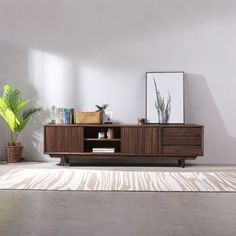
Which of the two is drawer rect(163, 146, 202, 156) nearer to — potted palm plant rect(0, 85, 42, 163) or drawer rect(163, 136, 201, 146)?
drawer rect(163, 136, 201, 146)

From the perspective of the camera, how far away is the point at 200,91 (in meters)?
6.74

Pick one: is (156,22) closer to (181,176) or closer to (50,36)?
(50,36)

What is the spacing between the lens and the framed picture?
6.64m

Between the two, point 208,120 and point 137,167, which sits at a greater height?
point 208,120

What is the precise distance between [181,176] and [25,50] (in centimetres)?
322

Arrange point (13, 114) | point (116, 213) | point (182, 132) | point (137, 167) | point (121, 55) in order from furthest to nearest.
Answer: point (121, 55)
point (13, 114)
point (137, 167)
point (182, 132)
point (116, 213)

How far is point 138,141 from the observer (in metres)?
6.24

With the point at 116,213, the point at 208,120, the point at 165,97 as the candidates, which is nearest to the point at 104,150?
the point at 165,97

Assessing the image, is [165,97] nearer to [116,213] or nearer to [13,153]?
[13,153]

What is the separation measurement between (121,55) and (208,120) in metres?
1.66

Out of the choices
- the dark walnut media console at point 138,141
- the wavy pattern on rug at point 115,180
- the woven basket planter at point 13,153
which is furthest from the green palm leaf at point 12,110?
the wavy pattern on rug at point 115,180

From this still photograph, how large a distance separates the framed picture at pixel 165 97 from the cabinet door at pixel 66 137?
112 cm

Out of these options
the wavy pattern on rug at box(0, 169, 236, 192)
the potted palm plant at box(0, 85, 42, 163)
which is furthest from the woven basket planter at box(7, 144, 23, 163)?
the wavy pattern on rug at box(0, 169, 236, 192)

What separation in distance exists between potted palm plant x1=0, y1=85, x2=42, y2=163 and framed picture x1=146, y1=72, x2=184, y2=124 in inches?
67.6
